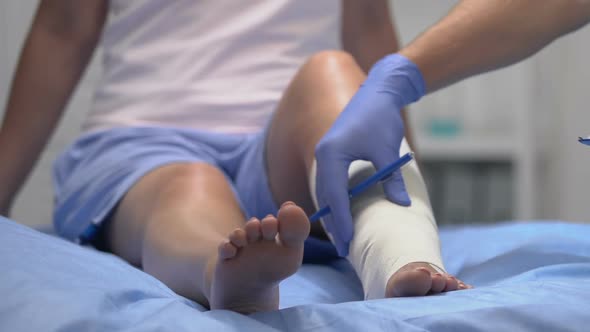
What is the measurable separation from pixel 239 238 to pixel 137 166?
1.45ft

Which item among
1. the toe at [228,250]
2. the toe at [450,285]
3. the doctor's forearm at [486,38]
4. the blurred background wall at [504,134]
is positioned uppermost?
the doctor's forearm at [486,38]

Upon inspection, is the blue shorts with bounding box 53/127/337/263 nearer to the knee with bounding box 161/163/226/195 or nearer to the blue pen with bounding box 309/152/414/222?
the knee with bounding box 161/163/226/195

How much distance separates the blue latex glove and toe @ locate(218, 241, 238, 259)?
18cm

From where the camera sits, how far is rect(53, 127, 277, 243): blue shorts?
0.90 m

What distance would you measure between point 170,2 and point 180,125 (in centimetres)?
21

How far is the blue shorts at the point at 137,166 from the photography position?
0.90 m

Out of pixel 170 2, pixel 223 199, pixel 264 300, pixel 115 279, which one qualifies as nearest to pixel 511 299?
pixel 264 300

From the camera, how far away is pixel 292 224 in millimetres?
500

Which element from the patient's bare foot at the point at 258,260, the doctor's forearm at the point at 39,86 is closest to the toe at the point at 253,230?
the patient's bare foot at the point at 258,260

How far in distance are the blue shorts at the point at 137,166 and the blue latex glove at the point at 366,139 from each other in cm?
18

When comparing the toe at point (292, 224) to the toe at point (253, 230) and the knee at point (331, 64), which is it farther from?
the knee at point (331, 64)

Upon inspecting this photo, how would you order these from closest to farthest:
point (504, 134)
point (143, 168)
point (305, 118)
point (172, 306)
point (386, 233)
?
point (172, 306), point (386, 233), point (305, 118), point (143, 168), point (504, 134)

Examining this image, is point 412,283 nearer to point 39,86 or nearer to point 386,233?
point 386,233

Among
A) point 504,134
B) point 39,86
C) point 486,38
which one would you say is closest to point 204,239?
point 486,38
